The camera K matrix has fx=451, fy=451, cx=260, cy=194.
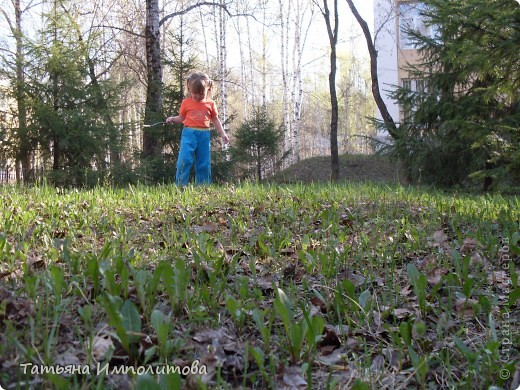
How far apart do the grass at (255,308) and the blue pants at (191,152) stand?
4.14 m

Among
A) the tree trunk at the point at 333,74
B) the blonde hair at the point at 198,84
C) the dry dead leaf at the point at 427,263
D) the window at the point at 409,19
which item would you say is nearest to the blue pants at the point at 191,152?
Answer: the blonde hair at the point at 198,84

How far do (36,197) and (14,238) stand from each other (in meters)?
1.93

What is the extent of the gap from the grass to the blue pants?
13.6 ft

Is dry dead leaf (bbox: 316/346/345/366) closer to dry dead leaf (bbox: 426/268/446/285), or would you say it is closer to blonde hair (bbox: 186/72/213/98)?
dry dead leaf (bbox: 426/268/446/285)

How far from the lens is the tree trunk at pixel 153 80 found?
11797 mm

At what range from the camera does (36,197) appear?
4.53 meters

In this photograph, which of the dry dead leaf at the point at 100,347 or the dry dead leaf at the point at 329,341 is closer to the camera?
the dry dead leaf at the point at 100,347

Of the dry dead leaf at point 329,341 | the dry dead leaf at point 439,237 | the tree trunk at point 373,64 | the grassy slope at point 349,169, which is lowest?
the dry dead leaf at point 329,341

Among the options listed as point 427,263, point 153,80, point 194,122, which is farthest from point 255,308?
point 153,80

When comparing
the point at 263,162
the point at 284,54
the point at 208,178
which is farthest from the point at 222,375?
the point at 284,54

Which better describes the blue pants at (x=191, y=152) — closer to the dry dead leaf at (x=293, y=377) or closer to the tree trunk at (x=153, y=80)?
the tree trunk at (x=153, y=80)

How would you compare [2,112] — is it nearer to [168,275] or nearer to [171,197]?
[171,197]

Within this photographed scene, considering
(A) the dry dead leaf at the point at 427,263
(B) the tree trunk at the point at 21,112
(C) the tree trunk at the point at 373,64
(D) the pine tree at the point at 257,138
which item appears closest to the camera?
(A) the dry dead leaf at the point at 427,263

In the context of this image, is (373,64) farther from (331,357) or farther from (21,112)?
(331,357)
